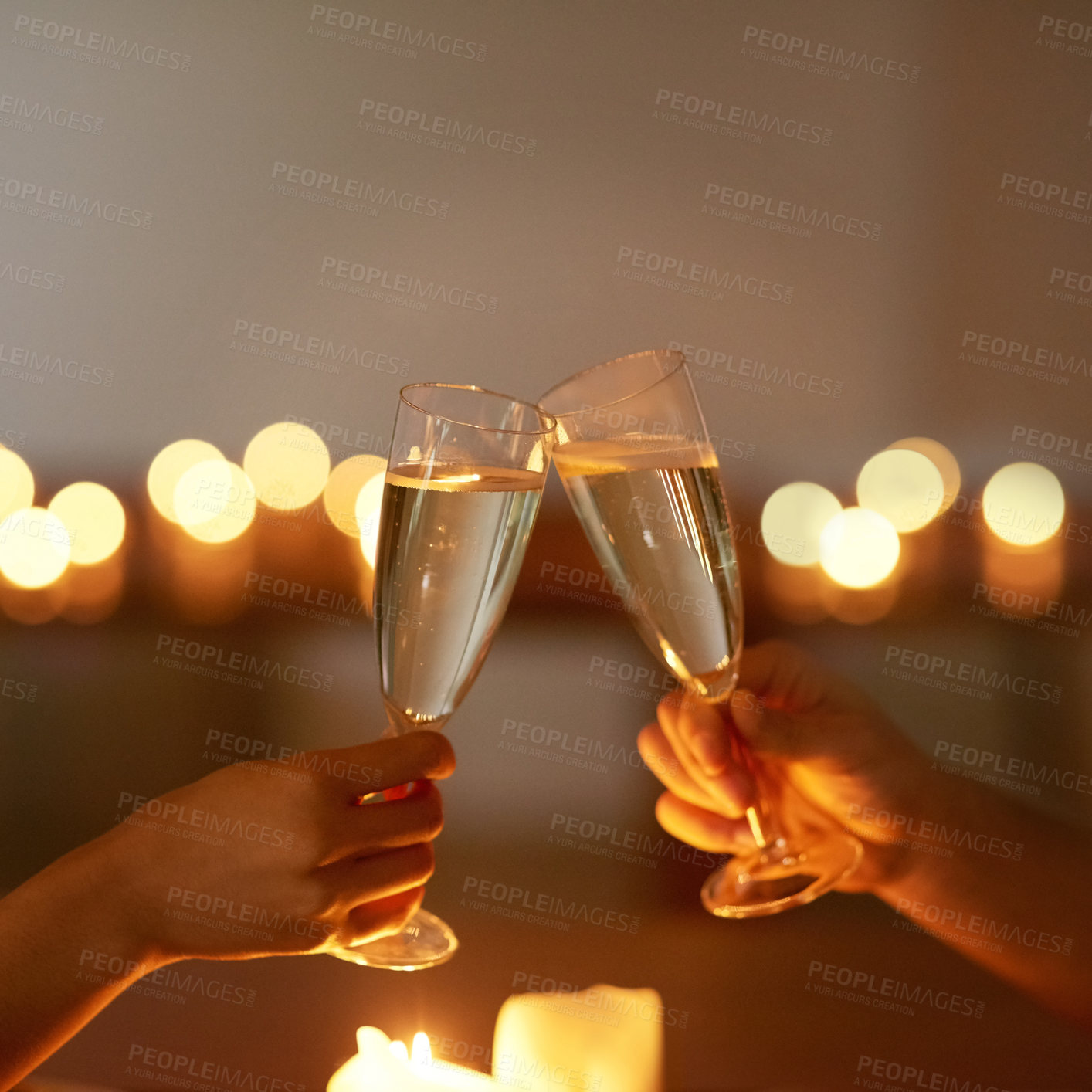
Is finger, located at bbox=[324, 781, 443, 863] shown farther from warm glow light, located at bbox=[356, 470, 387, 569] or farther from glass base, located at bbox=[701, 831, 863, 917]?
warm glow light, located at bbox=[356, 470, 387, 569]

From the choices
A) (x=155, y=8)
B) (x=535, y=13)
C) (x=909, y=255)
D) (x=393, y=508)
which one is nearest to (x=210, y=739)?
(x=393, y=508)

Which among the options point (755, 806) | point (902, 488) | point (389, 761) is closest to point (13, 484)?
point (389, 761)

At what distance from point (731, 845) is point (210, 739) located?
1002mm

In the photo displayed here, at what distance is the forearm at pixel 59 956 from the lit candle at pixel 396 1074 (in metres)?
0.20

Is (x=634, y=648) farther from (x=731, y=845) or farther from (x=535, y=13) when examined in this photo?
(x=535, y=13)

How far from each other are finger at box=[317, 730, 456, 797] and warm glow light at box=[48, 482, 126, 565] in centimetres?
110

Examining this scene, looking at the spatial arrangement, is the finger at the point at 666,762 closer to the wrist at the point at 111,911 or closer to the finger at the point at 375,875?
the finger at the point at 375,875

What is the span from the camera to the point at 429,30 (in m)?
1.48

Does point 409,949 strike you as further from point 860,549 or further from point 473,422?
point 860,549

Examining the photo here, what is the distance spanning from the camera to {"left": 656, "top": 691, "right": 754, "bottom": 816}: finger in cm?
65

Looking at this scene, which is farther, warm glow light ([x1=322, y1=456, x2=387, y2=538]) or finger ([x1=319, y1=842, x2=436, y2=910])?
warm glow light ([x1=322, y1=456, x2=387, y2=538])

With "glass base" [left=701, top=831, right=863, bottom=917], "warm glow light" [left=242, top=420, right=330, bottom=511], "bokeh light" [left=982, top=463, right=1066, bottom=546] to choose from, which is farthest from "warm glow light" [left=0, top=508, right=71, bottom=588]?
"bokeh light" [left=982, top=463, right=1066, bottom=546]

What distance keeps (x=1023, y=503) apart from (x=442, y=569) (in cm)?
129

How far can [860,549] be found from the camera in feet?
4.88
